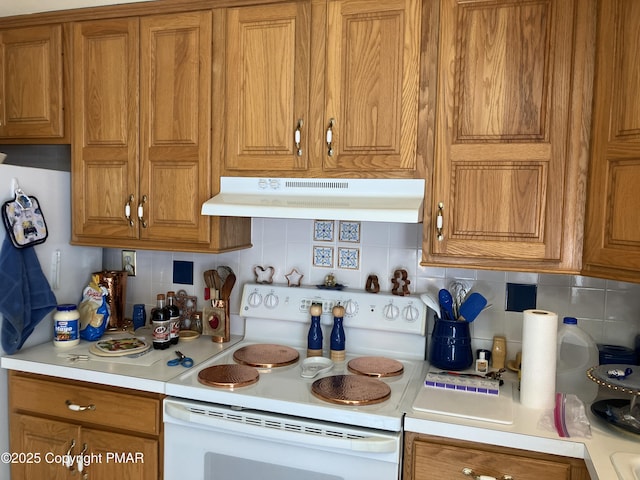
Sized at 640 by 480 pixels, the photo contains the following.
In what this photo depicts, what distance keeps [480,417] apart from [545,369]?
10.5 inches

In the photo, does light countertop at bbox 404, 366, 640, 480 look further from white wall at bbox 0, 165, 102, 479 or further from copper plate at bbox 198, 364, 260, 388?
white wall at bbox 0, 165, 102, 479

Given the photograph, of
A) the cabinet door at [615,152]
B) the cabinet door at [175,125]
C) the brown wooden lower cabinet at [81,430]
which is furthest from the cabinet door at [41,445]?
the cabinet door at [615,152]

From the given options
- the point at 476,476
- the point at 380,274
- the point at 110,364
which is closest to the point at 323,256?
the point at 380,274

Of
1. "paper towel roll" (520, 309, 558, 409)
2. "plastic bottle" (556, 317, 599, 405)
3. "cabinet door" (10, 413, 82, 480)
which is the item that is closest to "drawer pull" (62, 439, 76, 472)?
"cabinet door" (10, 413, 82, 480)

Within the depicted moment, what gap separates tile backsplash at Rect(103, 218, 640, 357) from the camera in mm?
1777

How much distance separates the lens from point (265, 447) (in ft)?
5.09

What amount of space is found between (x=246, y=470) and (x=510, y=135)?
1342 mm

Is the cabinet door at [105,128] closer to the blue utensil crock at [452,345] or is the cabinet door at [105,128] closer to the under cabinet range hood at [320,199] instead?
the under cabinet range hood at [320,199]

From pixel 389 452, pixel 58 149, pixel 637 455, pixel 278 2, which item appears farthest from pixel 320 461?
pixel 58 149

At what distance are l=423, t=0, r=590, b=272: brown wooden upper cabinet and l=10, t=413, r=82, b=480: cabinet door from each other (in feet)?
4.90

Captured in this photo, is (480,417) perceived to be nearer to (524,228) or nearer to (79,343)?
(524,228)

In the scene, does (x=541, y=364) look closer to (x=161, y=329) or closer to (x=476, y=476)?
(x=476, y=476)

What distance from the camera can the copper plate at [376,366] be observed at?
1.75m

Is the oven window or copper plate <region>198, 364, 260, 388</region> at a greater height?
copper plate <region>198, 364, 260, 388</region>
